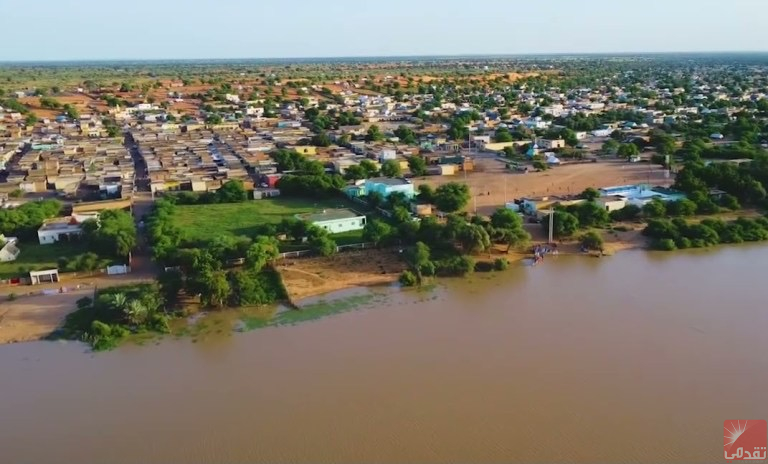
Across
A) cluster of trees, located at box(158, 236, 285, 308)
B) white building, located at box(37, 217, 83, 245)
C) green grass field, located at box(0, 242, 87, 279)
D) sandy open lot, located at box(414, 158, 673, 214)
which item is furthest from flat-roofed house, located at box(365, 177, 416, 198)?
green grass field, located at box(0, 242, 87, 279)

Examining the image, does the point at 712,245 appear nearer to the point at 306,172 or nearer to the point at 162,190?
the point at 306,172

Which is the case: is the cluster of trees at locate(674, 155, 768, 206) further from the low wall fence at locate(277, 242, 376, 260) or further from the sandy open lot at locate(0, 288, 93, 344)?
the sandy open lot at locate(0, 288, 93, 344)

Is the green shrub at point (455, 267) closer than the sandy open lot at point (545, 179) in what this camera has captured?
Yes

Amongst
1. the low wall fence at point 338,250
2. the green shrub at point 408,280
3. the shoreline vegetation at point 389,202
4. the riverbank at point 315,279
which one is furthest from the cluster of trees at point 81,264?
the green shrub at point 408,280

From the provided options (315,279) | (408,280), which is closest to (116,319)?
(315,279)

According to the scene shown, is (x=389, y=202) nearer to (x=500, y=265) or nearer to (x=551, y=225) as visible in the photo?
(x=551, y=225)

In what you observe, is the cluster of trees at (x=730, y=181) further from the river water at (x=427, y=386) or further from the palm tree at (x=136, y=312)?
the palm tree at (x=136, y=312)
